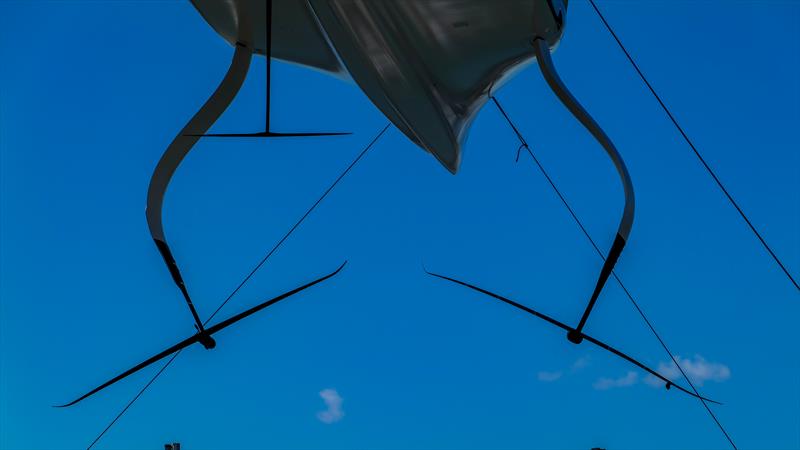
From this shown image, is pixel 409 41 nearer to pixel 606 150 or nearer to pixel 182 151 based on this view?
pixel 606 150

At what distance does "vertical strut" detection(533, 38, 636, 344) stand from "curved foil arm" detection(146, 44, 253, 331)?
466 centimetres

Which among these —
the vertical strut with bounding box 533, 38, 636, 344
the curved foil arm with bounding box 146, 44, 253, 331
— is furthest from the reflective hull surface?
the curved foil arm with bounding box 146, 44, 253, 331

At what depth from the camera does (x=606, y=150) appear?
11.0m

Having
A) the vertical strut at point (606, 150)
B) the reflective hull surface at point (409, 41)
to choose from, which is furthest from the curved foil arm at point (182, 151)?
the vertical strut at point (606, 150)

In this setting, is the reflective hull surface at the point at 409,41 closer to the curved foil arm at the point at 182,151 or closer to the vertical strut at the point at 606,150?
the vertical strut at the point at 606,150

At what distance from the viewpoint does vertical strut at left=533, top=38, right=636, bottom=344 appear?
10367 mm

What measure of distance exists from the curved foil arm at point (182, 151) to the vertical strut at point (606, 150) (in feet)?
15.3

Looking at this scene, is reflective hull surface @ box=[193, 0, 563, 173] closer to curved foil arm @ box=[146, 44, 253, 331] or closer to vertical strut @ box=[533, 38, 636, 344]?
vertical strut @ box=[533, 38, 636, 344]

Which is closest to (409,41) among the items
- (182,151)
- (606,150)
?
(606,150)

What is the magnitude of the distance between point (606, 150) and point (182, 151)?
20.5 feet

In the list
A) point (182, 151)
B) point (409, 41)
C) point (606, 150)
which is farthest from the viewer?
point (409, 41)

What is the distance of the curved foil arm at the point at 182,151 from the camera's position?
1016 centimetres

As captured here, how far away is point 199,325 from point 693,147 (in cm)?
846

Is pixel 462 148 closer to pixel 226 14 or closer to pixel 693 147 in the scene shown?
pixel 693 147
